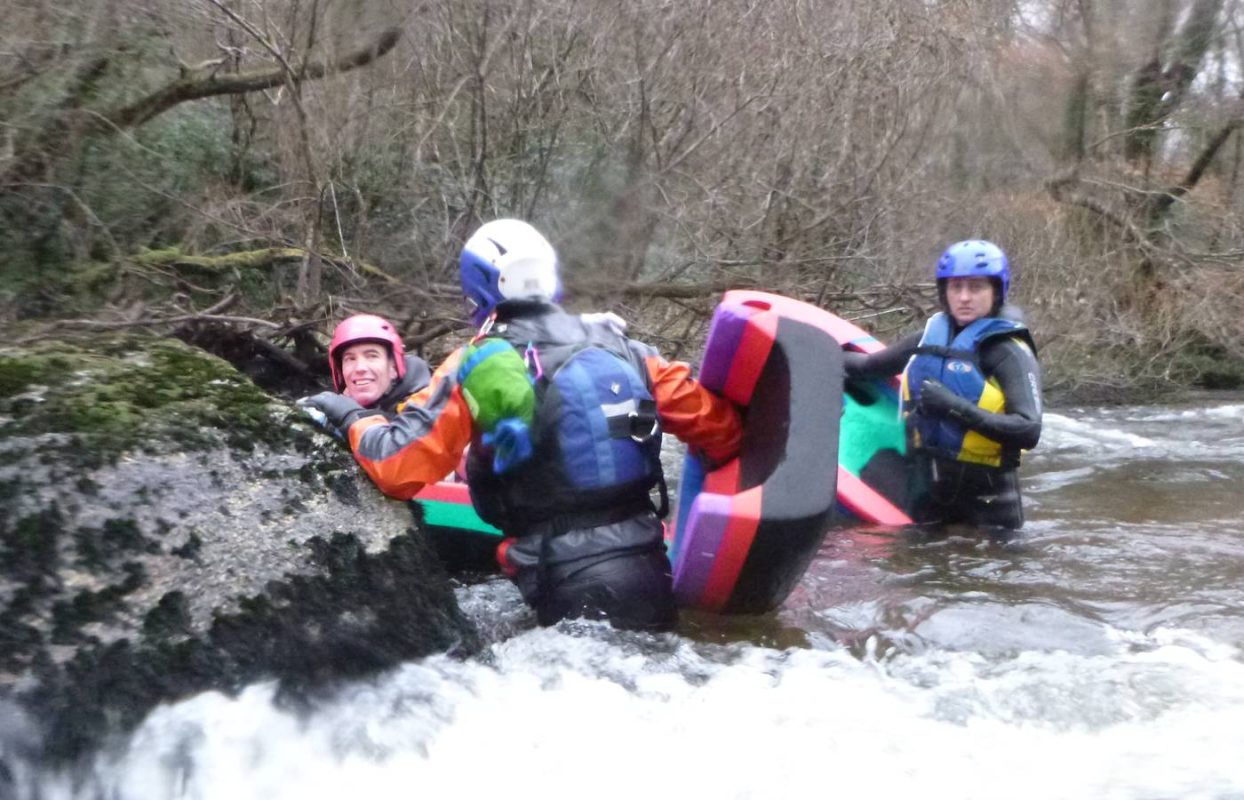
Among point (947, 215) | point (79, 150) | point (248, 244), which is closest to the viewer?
point (79, 150)

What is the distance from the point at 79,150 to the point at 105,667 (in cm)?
492

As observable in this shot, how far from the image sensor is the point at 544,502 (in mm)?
3426

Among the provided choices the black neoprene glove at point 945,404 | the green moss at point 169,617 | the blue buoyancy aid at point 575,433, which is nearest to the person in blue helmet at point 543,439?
the blue buoyancy aid at point 575,433

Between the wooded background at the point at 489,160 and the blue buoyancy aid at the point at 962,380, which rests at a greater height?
the wooded background at the point at 489,160

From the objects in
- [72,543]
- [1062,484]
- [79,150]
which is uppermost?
[79,150]

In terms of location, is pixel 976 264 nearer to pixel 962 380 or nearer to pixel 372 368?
pixel 962 380

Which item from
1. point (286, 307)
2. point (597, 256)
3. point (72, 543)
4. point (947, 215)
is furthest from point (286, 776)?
point (947, 215)

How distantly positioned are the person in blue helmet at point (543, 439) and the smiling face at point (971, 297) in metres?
1.93

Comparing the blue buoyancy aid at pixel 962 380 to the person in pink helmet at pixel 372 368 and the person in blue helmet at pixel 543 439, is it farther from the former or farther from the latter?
the person in pink helmet at pixel 372 368

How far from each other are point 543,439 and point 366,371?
158cm

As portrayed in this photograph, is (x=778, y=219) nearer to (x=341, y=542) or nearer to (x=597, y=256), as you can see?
(x=597, y=256)

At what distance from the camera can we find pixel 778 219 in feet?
30.1

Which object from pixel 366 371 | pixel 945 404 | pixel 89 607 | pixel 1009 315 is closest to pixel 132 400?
pixel 89 607

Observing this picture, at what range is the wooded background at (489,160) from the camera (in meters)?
6.67
